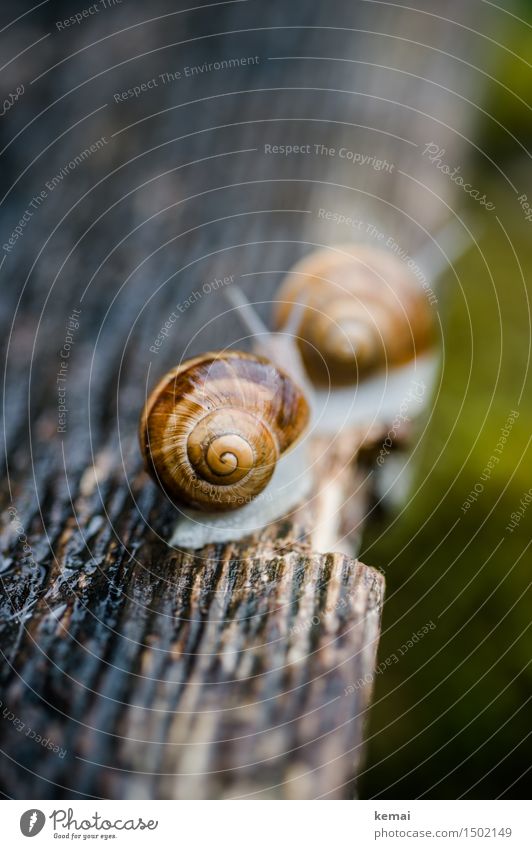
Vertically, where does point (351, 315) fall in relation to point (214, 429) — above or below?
above

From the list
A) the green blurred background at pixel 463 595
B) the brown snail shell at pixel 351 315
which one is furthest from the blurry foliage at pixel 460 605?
the brown snail shell at pixel 351 315

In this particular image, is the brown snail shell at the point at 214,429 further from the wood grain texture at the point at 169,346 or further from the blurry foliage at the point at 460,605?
the blurry foliage at the point at 460,605

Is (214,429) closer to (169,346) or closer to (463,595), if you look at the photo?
(169,346)

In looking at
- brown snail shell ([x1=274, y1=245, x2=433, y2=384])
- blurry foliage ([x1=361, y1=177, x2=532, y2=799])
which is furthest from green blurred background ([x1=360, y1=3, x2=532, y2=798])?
brown snail shell ([x1=274, y1=245, x2=433, y2=384])

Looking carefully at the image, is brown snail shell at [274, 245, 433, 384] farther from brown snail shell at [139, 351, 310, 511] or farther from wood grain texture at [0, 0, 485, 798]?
brown snail shell at [139, 351, 310, 511]

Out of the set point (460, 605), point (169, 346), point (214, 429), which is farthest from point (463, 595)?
point (169, 346)

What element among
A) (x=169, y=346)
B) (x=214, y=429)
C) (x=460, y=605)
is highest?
(x=169, y=346)

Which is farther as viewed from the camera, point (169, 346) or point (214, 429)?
point (169, 346)
